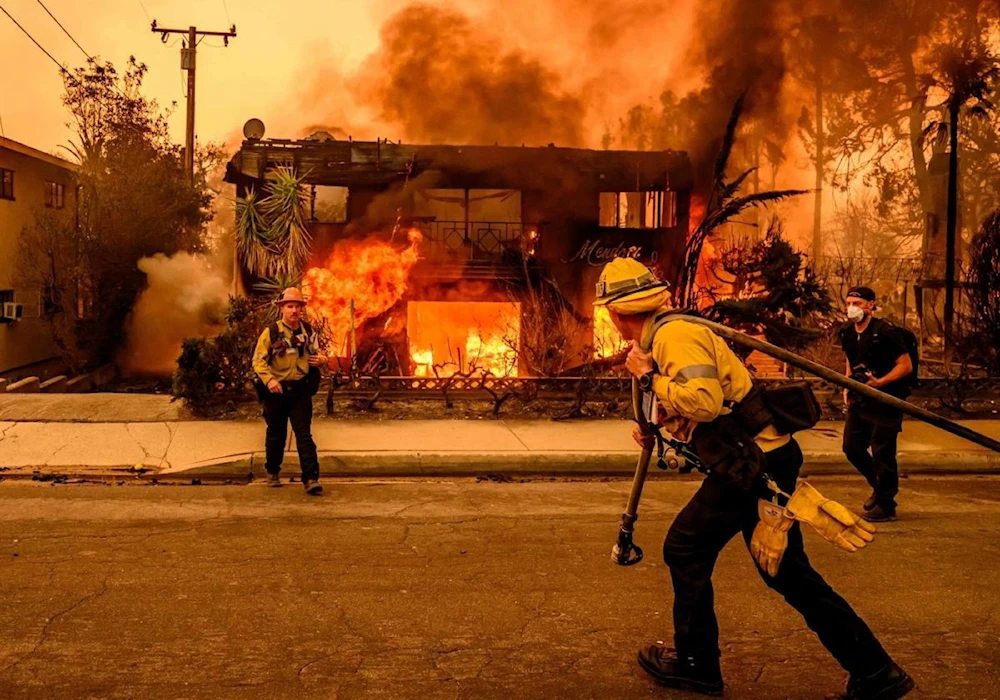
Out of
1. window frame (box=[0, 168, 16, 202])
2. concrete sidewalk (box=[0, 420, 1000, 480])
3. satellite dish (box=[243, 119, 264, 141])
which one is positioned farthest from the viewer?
window frame (box=[0, 168, 16, 202])

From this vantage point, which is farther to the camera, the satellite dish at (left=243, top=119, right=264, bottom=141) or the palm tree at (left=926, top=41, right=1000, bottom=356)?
the palm tree at (left=926, top=41, right=1000, bottom=356)

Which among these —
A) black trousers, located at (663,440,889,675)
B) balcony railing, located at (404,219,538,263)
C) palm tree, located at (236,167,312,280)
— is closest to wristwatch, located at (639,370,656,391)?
black trousers, located at (663,440,889,675)

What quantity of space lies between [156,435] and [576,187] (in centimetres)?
1116

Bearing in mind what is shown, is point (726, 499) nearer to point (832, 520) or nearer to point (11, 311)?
point (832, 520)

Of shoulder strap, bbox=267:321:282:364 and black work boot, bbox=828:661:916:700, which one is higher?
shoulder strap, bbox=267:321:282:364

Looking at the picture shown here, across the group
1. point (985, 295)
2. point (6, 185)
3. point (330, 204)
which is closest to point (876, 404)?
point (985, 295)

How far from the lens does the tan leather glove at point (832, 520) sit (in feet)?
11.8

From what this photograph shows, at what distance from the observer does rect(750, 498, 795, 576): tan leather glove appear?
11.8ft

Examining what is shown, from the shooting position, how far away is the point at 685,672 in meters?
3.88

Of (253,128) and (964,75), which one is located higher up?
(964,75)

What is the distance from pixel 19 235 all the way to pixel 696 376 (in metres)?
20.7

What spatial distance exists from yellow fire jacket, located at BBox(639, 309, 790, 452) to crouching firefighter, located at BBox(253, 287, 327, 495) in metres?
4.16

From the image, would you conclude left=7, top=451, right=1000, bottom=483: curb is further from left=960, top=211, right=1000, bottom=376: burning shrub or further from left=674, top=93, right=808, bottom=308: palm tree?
left=960, top=211, right=1000, bottom=376: burning shrub

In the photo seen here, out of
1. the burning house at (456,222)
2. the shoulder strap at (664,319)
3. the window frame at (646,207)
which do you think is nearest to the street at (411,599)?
the shoulder strap at (664,319)
